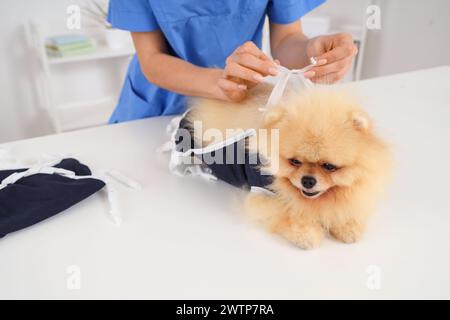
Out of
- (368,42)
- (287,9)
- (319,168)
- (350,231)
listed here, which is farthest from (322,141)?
(368,42)

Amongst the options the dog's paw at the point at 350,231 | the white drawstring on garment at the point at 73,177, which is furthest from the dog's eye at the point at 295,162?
the white drawstring on garment at the point at 73,177

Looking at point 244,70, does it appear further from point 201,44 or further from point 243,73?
point 201,44

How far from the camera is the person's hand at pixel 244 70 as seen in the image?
0.56 meters

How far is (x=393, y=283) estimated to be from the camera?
45 cm

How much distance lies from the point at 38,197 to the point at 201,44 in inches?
18.1

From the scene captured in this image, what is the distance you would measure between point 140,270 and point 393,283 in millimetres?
297

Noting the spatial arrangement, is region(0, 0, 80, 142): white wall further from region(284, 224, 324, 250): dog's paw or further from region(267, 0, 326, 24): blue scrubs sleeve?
region(284, 224, 324, 250): dog's paw

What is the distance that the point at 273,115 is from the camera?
19.1 inches

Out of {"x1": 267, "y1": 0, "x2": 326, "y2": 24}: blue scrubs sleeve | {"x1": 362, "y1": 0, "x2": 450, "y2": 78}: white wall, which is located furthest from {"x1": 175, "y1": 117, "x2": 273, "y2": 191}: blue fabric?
{"x1": 362, "y1": 0, "x2": 450, "y2": 78}: white wall

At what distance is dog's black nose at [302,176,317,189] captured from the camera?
0.46 m

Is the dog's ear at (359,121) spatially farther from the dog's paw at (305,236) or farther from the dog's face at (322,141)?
the dog's paw at (305,236)

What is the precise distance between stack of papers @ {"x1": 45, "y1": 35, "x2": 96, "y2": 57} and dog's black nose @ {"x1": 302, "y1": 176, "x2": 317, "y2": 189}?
1.53 metres
